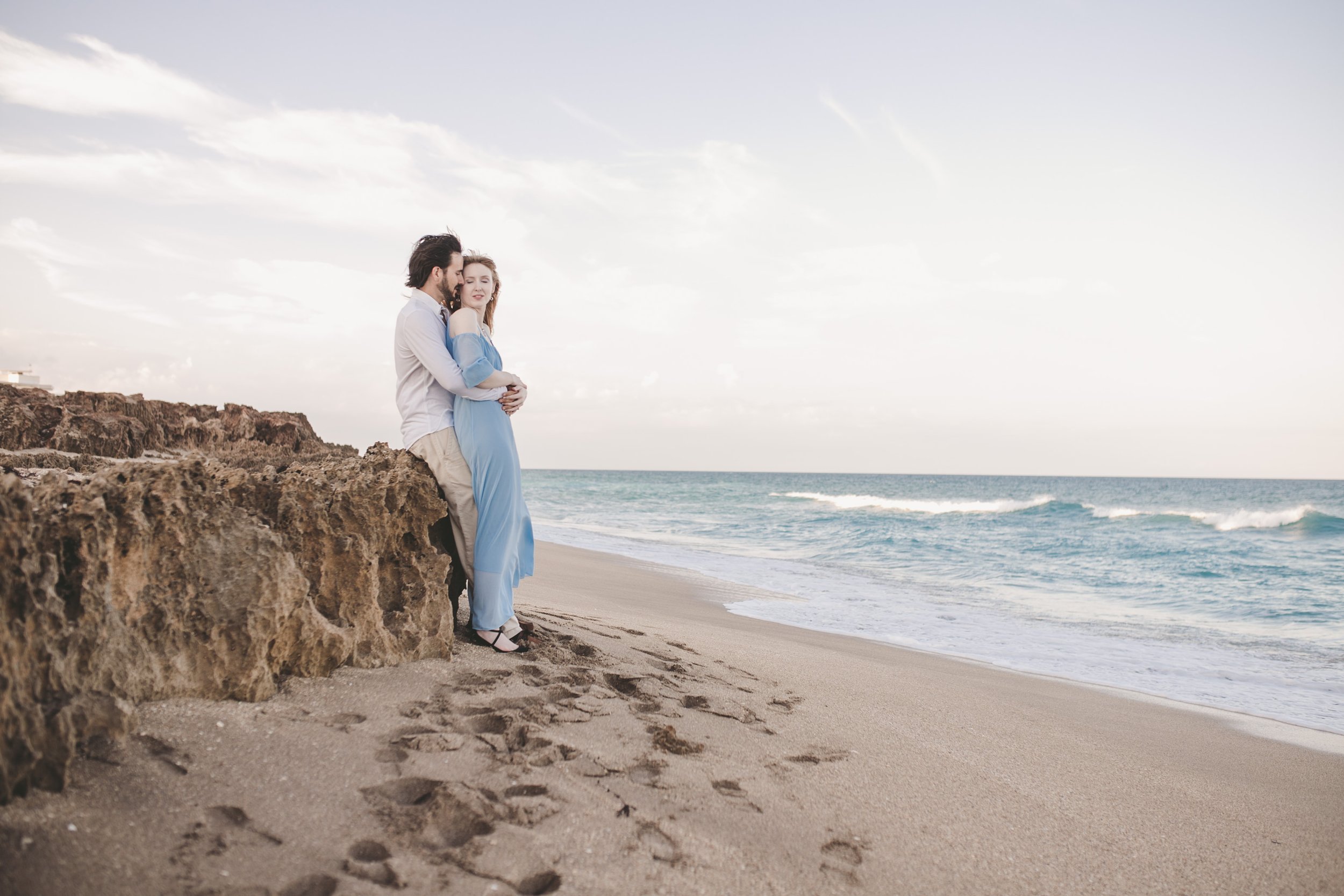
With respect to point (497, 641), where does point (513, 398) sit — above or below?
above

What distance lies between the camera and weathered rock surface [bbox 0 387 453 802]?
190 centimetres

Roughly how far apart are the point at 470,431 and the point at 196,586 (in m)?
1.48

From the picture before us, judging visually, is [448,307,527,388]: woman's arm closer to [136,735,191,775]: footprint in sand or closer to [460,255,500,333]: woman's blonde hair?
[460,255,500,333]: woman's blonde hair

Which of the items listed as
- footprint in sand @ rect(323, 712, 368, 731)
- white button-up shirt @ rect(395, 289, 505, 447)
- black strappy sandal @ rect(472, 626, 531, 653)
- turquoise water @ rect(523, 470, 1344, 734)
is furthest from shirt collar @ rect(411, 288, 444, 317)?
turquoise water @ rect(523, 470, 1344, 734)

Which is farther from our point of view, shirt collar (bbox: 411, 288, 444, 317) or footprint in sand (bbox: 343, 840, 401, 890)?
shirt collar (bbox: 411, 288, 444, 317)

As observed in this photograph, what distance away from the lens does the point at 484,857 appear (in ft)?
6.70

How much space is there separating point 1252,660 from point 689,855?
8.13m

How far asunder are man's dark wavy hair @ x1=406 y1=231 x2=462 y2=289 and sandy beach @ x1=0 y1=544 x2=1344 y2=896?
1.96 metres

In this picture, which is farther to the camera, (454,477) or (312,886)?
(454,477)

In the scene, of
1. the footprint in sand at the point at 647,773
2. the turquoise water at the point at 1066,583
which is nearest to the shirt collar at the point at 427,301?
the footprint in sand at the point at 647,773

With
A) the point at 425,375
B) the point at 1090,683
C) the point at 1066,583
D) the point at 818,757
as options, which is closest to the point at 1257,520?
the point at 1066,583

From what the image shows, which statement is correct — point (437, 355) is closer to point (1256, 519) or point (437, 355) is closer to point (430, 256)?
point (430, 256)

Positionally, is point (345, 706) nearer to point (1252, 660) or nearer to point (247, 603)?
point (247, 603)

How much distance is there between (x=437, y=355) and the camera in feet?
12.1
